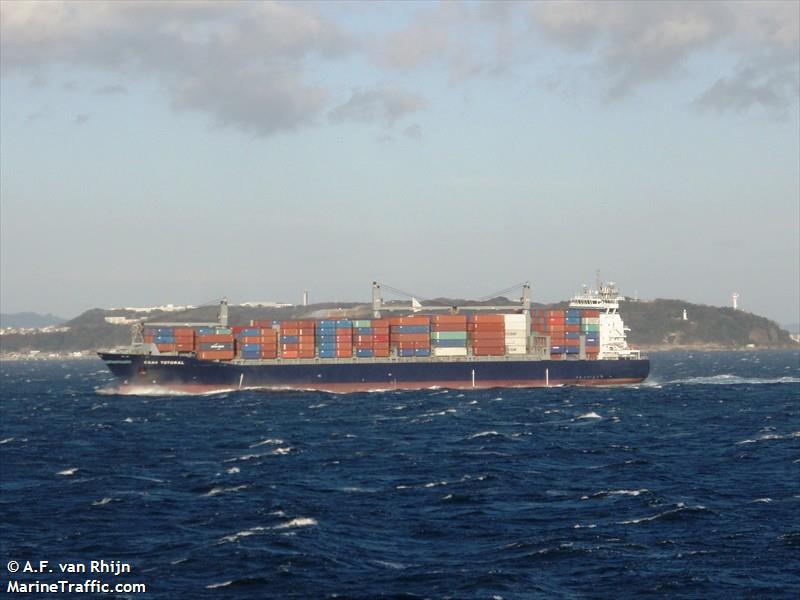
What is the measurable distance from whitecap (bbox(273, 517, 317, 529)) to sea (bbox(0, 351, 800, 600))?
117 mm

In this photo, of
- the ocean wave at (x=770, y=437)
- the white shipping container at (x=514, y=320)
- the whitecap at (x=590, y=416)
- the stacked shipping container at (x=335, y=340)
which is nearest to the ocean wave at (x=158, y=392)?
the stacked shipping container at (x=335, y=340)

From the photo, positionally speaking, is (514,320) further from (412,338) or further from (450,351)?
(412,338)

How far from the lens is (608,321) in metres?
124

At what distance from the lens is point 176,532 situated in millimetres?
38531

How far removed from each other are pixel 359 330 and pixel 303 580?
279ft

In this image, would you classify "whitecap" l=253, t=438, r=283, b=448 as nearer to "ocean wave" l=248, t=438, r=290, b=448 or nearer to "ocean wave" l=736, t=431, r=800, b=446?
"ocean wave" l=248, t=438, r=290, b=448

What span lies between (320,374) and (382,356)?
319 inches

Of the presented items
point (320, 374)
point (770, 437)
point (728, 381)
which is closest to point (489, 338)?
point (320, 374)

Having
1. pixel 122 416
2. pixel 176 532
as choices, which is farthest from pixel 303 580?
pixel 122 416

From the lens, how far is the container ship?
113688 mm

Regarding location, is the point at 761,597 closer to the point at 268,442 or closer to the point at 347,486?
the point at 347,486

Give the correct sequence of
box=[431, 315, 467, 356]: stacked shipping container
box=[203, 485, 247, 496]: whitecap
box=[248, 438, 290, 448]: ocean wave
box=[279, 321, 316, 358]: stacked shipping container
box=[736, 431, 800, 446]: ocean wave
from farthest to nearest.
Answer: box=[431, 315, 467, 356]: stacked shipping container, box=[279, 321, 316, 358]: stacked shipping container, box=[248, 438, 290, 448]: ocean wave, box=[736, 431, 800, 446]: ocean wave, box=[203, 485, 247, 496]: whitecap

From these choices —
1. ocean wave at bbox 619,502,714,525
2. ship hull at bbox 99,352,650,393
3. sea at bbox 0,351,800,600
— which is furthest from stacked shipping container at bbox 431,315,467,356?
ocean wave at bbox 619,502,714,525

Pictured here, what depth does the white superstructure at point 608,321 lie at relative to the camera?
123 meters
